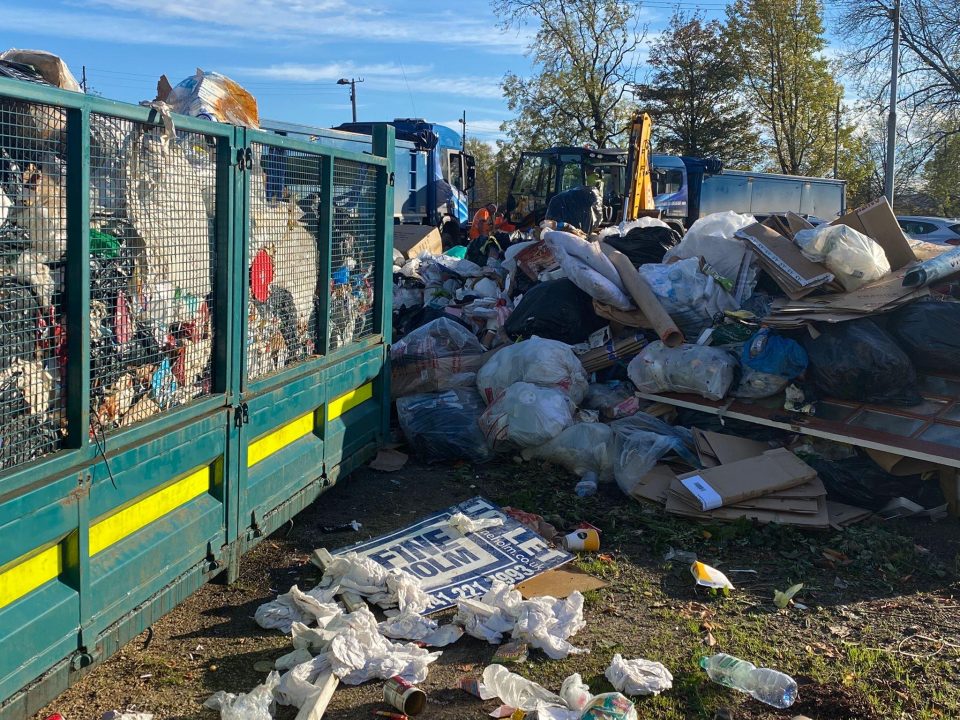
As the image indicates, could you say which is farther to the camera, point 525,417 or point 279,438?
point 525,417

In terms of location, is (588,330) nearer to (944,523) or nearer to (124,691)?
(944,523)

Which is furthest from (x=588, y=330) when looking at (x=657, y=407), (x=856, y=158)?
(x=856, y=158)

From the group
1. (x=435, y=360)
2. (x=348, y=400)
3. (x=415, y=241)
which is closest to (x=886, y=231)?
(x=435, y=360)

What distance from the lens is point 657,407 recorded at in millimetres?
5680

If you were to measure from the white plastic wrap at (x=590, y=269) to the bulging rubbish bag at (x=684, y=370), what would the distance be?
0.56 meters

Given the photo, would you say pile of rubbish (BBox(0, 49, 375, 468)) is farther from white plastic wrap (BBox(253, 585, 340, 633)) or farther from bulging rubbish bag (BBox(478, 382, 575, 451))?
bulging rubbish bag (BBox(478, 382, 575, 451))

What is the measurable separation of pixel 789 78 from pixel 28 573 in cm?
3313

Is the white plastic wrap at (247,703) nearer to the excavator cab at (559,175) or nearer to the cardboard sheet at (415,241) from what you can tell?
→ the cardboard sheet at (415,241)

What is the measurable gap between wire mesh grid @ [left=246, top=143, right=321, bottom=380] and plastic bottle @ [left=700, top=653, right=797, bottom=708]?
2.05 meters

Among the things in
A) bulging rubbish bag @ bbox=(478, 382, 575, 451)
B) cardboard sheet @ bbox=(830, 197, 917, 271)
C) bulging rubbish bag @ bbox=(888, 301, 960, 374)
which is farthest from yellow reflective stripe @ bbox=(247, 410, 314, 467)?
cardboard sheet @ bbox=(830, 197, 917, 271)

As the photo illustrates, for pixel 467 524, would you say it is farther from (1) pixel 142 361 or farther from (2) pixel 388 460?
(1) pixel 142 361

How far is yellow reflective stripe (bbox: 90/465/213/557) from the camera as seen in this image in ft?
8.34

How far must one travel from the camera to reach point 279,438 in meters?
3.79

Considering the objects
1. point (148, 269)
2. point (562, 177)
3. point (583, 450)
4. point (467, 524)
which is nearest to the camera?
point (148, 269)
